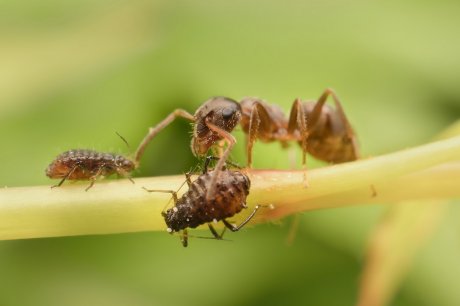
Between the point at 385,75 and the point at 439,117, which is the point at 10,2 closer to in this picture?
the point at 385,75

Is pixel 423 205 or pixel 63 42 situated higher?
pixel 63 42

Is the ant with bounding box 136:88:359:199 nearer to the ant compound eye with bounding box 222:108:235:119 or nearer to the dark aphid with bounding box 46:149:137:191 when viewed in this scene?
the ant compound eye with bounding box 222:108:235:119

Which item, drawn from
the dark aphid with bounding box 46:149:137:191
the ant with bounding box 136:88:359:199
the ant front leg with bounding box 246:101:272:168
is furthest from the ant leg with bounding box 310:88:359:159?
the dark aphid with bounding box 46:149:137:191

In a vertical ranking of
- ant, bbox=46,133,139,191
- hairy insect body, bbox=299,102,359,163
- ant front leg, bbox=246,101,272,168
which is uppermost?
ant, bbox=46,133,139,191

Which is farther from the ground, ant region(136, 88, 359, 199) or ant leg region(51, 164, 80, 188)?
ant leg region(51, 164, 80, 188)

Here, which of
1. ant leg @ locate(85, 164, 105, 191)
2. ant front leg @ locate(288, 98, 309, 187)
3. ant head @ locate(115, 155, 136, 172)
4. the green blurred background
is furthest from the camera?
the green blurred background

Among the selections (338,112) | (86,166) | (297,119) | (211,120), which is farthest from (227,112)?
(86,166)

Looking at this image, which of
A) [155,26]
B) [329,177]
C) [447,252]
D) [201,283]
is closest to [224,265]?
[201,283]

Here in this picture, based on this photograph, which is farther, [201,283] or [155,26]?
[155,26]

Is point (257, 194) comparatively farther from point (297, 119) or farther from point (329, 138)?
point (329, 138)

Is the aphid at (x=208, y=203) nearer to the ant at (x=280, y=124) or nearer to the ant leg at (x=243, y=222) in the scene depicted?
the ant leg at (x=243, y=222)
